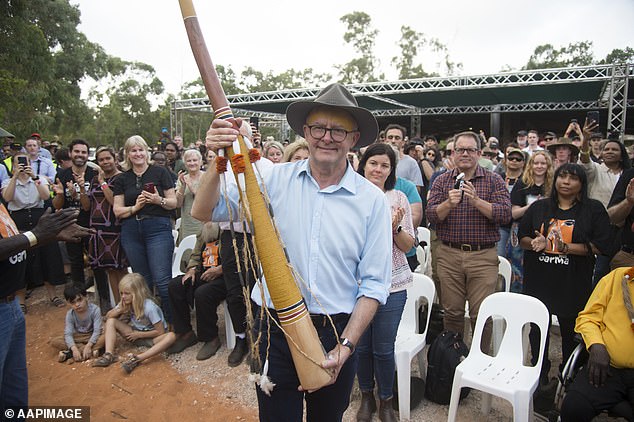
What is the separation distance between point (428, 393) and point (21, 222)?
5.34 metres

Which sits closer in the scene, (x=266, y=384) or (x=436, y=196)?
(x=266, y=384)

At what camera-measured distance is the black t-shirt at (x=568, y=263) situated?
2951mm

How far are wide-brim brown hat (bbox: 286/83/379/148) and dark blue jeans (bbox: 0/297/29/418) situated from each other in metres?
1.89

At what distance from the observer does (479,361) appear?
2.86 meters

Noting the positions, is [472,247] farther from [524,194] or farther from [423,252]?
[423,252]

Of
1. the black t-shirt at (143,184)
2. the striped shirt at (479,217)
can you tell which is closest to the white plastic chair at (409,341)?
the striped shirt at (479,217)

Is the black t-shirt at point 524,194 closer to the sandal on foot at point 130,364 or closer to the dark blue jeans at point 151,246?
the dark blue jeans at point 151,246

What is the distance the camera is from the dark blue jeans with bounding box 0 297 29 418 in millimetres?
2131

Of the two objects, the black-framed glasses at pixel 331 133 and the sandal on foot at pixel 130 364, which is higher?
the black-framed glasses at pixel 331 133

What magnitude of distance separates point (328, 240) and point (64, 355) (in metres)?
3.71

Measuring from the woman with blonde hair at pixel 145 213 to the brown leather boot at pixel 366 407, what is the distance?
2468mm

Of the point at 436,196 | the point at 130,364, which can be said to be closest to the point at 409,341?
the point at 436,196

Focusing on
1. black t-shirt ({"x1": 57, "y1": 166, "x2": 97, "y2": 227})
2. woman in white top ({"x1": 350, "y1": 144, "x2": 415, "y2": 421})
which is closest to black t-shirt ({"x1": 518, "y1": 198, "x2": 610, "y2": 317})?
woman in white top ({"x1": 350, "y1": 144, "x2": 415, "y2": 421})

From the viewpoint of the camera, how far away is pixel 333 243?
160cm
